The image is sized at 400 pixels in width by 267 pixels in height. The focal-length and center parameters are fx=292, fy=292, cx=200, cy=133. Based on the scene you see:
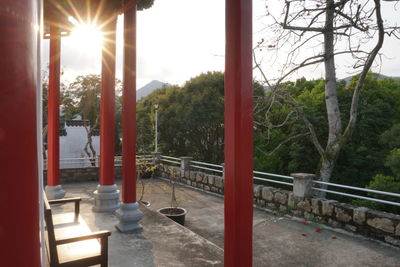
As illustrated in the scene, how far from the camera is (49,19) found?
568 cm

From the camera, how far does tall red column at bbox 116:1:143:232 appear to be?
184 inches

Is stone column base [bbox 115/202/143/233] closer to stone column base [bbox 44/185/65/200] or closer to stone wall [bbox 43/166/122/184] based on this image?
stone column base [bbox 44/185/65/200]

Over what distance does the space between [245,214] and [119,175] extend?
11.4 m

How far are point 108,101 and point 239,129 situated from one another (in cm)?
409

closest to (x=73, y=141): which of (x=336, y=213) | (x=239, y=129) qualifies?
(x=336, y=213)

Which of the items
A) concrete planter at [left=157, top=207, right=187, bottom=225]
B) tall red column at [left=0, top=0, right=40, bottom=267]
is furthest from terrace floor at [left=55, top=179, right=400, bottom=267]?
tall red column at [left=0, top=0, right=40, bottom=267]

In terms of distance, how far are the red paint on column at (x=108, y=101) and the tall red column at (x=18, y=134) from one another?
4702 mm

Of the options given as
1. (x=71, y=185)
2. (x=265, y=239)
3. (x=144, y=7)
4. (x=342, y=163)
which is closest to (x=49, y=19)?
(x=144, y=7)

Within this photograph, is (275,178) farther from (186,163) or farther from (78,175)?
(78,175)

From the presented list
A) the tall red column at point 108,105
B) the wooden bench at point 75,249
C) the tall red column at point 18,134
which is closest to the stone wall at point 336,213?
the tall red column at point 108,105

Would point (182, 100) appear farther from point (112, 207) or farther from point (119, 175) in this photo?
point (112, 207)

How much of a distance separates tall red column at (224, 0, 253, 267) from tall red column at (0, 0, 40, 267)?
53.0 inches

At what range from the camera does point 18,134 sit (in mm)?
950

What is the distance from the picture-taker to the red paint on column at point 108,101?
5582 millimetres
